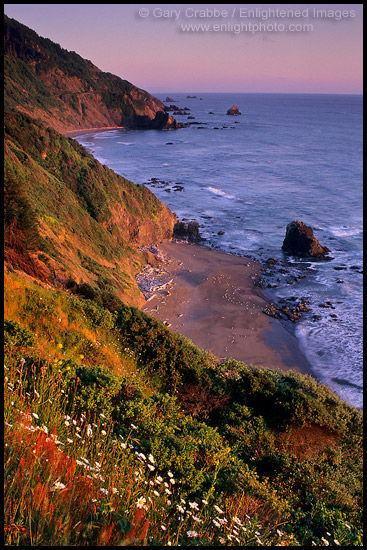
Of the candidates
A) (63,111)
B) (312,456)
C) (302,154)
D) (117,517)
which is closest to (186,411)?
(312,456)

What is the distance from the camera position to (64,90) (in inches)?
5487

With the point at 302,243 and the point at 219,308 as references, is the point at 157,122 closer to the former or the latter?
the point at 302,243

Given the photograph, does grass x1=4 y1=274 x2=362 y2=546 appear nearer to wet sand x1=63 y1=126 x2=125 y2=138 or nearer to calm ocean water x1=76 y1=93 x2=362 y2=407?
calm ocean water x1=76 y1=93 x2=362 y2=407

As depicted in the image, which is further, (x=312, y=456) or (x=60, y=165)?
(x=60, y=165)

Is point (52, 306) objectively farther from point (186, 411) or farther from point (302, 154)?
point (302, 154)

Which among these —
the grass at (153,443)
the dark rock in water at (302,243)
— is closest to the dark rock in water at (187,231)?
the dark rock in water at (302,243)

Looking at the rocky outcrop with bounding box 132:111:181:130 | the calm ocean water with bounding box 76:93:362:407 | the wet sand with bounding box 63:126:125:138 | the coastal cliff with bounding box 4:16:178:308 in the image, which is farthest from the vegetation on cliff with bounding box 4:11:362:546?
the rocky outcrop with bounding box 132:111:181:130

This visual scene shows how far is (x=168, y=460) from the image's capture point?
187 inches

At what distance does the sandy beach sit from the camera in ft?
74.6

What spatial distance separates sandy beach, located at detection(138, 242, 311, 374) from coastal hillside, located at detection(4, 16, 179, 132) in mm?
91740

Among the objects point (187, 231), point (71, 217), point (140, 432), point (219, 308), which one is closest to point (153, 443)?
point (140, 432)

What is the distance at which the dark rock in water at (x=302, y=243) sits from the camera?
39.0m

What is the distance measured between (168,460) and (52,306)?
18.1 ft

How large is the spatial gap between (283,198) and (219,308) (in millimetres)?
37105
